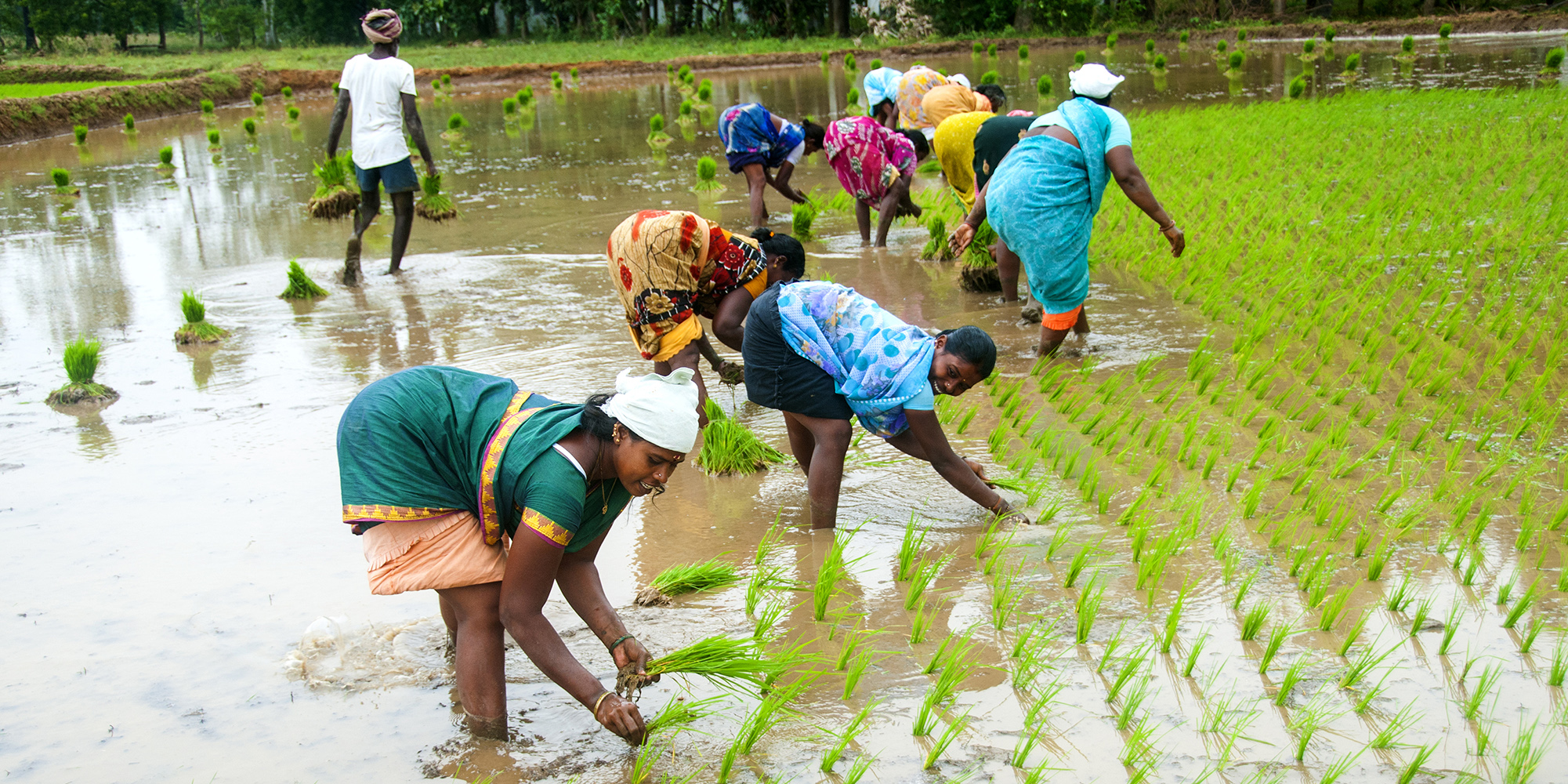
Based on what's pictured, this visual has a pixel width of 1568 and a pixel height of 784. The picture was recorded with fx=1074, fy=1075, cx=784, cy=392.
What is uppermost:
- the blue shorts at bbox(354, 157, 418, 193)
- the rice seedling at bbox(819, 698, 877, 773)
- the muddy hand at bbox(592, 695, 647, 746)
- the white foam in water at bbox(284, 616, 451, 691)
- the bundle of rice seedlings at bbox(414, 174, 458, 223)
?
the blue shorts at bbox(354, 157, 418, 193)

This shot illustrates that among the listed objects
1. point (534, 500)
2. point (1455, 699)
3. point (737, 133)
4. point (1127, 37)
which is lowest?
point (1455, 699)

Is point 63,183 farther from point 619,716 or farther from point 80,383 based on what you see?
point 619,716

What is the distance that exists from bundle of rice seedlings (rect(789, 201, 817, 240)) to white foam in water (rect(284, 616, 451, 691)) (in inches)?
207

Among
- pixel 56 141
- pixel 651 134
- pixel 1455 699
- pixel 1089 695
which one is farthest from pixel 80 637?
pixel 56 141

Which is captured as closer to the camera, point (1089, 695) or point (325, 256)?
point (1089, 695)

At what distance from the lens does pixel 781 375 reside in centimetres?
345

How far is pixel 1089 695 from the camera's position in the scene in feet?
8.66

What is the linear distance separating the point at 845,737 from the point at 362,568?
5.88 ft

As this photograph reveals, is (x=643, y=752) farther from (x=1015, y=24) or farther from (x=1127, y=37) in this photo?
(x=1015, y=24)

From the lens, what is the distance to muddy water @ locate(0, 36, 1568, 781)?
252 centimetres

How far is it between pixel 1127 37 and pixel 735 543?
2600 centimetres

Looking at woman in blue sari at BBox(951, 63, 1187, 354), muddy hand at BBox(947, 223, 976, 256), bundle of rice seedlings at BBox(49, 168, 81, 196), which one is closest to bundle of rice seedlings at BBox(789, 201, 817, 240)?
muddy hand at BBox(947, 223, 976, 256)

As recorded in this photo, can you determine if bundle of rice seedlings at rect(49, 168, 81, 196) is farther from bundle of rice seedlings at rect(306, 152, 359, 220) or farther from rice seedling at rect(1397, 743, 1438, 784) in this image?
rice seedling at rect(1397, 743, 1438, 784)

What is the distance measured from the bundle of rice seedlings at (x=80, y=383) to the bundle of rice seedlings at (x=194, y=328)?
80cm
